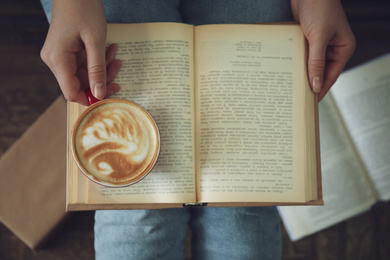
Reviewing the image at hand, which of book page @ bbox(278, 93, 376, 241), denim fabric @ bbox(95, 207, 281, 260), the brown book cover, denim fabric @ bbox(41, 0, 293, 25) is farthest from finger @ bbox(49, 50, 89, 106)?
book page @ bbox(278, 93, 376, 241)

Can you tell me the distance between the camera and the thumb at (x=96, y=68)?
53cm

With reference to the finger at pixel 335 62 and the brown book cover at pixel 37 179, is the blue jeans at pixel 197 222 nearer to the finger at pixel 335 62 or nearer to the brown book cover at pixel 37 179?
the finger at pixel 335 62

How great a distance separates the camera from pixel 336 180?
2.99 feet

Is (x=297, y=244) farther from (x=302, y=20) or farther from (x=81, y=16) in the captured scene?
(x=81, y=16)

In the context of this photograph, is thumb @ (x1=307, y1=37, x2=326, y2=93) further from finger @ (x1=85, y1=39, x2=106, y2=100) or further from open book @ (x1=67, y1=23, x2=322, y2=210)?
finger @ (x1=85, y1=39, x2=106, y2=100)

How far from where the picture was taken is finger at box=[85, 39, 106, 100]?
53 cm

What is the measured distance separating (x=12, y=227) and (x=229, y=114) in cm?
69

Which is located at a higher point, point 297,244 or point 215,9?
point 215,9

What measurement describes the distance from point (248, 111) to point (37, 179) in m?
0.64

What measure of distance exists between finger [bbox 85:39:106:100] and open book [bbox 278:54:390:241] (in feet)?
2.03

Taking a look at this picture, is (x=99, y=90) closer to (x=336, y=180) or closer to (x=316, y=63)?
(x=316, y=63)

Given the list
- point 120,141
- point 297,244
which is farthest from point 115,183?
point 297,244

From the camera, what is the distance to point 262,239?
708 mm

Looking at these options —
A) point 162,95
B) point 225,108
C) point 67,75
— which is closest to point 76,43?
point 67,75
